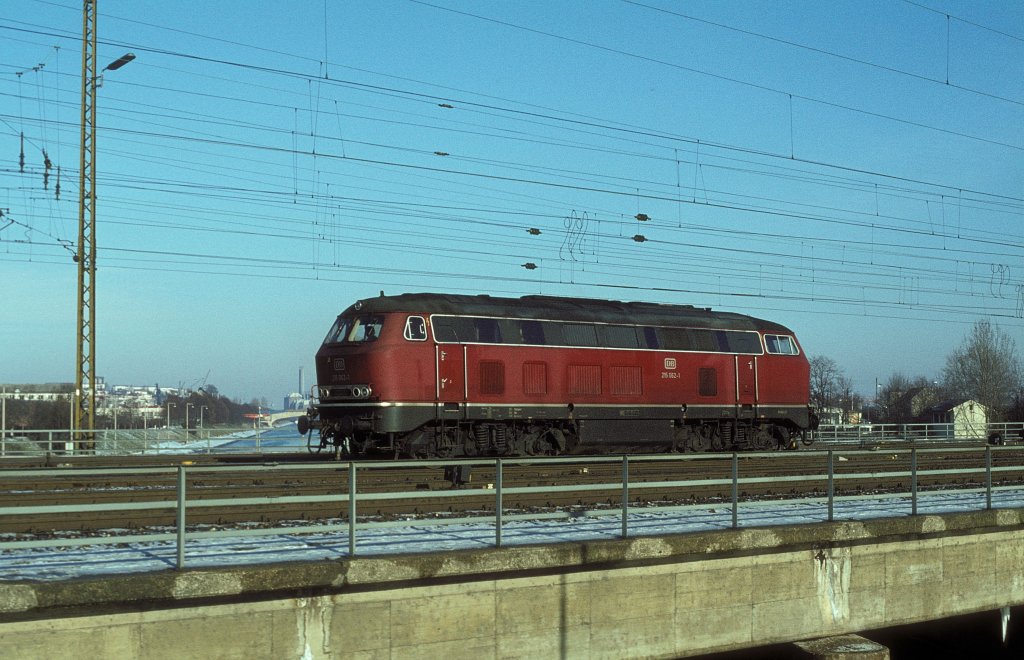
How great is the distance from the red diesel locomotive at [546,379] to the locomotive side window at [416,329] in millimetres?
32

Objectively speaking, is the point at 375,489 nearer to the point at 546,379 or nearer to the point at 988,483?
the point at 546,379

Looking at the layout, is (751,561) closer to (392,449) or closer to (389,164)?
(392,449)

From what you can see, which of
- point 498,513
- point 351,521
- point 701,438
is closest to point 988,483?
point 498,513

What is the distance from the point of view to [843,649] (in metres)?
11.3

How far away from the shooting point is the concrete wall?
8.20m

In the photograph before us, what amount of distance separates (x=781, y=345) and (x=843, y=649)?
19745 millimetres

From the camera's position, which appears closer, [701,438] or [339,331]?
[339,331]

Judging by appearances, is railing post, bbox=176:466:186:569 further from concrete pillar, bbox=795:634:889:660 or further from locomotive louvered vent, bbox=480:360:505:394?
locomotive louvered vent, bbox=480:360:505:394

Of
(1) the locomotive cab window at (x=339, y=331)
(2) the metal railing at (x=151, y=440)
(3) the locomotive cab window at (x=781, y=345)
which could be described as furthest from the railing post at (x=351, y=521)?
(3) the locomotive cab window at (x=781, y=345)

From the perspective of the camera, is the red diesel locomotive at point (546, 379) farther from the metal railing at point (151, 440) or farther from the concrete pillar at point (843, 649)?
the concrete pillar at point (843, 649)

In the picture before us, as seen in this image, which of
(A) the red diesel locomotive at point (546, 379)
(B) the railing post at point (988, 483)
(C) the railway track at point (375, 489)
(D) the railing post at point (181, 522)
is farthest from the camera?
(A) the red diesel locomotive at point (546, 379)

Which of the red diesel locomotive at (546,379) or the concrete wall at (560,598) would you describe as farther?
the red diesel locomotive at (546,379)

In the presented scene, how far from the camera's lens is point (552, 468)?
2306cm

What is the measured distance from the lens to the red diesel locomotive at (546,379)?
2312cm
